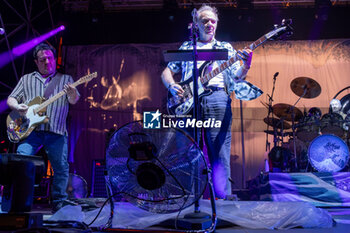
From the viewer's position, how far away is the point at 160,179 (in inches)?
64.7

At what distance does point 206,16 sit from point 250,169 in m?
4.41

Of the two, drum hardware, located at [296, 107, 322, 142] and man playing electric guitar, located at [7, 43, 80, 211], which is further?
drum hardware, located at [296, 107, 322, 142]

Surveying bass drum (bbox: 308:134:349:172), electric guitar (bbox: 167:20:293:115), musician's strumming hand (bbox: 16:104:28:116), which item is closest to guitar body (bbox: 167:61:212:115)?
electric guitar (bbox: 167:20:293:115)

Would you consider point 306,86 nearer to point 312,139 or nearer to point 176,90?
point 312,139

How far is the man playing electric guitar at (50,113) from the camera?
327cm

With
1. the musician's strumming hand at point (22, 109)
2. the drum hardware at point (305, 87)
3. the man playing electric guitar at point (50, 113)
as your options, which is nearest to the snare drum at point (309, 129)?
the drum hardware at point (305, 87)

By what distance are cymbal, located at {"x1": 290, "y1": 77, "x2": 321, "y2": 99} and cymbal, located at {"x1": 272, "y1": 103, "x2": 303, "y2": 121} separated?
1.67 feet

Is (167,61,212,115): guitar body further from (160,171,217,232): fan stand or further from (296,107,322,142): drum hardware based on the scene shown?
(296,107,322,142): drum hardware

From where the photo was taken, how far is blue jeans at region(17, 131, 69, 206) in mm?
3205

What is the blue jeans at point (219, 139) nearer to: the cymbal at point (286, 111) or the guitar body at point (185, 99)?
the guitar body at point (185, 99)

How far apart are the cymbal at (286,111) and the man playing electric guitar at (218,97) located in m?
3.08

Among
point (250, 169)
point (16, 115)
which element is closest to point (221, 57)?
point (16, 115)

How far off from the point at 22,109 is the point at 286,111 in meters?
4.59

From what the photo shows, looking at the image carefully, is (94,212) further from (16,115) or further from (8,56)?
(8,56)
